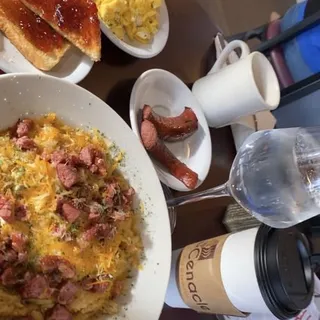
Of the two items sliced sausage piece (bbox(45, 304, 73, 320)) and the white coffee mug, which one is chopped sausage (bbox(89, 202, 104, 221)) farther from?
the white coffee mug

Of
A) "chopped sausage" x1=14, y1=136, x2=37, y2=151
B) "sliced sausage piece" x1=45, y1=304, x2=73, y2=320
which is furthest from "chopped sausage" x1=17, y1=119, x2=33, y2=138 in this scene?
"sliced sausage piece" x1=45, y1=304, x2=73, y2=320

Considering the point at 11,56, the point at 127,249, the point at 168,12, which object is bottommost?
the point at 127,249

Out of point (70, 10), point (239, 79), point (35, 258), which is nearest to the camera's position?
point (35, 258)

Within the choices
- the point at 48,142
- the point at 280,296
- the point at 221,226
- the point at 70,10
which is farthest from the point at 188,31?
the point at 280,296

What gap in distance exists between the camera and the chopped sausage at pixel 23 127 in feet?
3.12

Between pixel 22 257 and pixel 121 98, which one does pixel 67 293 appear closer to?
pixel 22 257

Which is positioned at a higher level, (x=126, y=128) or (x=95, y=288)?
(x=126, y=128)

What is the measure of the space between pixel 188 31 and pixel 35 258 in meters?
0.83

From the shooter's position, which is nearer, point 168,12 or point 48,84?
point 48,84

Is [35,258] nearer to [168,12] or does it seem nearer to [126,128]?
[126,128]

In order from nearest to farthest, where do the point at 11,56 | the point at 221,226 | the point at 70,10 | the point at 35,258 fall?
1. the point at 35,258
2. the point at 11,56
3. the point at 70,10
4. the point at 221,226

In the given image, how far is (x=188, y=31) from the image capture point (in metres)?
1.46

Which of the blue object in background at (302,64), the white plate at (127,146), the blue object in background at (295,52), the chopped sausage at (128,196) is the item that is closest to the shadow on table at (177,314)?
the white plate at (127,146)

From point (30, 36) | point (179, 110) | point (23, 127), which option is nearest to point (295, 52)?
point (179, 110)
